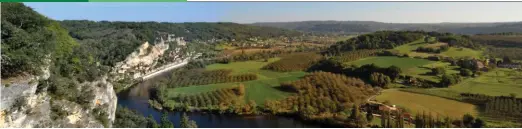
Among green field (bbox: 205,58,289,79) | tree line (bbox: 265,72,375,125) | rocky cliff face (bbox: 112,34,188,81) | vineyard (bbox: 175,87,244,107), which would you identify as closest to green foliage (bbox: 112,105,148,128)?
vineyard (bbox: 175,87,244,107)

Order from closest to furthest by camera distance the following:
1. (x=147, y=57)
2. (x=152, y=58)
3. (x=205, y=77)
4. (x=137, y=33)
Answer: (x=205, y=77)
(x=147, y=57)
(x=152, y=58)
(x=137, y=33)

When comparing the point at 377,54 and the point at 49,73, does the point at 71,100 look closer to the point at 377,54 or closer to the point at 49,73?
the point at 49,73

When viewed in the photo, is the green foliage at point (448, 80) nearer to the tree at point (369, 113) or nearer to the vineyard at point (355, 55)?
the tree at point (369, 113)

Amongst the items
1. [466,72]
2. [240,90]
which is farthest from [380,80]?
[240,90]

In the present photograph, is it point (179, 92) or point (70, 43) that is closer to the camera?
point (70, 43)

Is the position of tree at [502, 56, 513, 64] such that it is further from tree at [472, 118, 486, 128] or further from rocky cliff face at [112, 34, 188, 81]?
rocky cliff face at [112, 34, 188, 81]

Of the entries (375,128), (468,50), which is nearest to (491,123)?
(375,128)

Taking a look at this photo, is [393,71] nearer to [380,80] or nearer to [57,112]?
[380,80]
